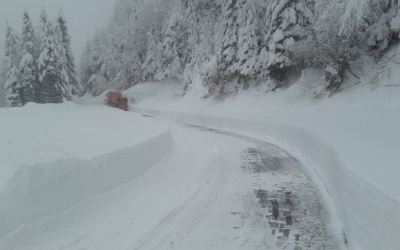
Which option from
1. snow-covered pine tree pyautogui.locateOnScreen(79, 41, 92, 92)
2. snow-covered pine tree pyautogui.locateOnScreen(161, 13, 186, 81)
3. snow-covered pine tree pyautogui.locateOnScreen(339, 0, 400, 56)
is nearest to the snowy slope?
snow-covered pine tree pyautogui.locateOnScreen(339, 0, 400, 56)

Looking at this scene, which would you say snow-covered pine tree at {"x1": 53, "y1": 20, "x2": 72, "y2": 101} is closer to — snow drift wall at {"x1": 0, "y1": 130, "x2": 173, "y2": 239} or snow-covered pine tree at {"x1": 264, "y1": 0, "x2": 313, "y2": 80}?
snow-covered pine tree at {"x1": 264, "y1": 0, "x2": 313, "y2": 80}

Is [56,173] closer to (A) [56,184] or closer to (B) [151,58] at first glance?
(A) [56,184]

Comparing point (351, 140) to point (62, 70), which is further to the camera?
point (62, 70)

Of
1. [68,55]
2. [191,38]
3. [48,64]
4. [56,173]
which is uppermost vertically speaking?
[191,38]

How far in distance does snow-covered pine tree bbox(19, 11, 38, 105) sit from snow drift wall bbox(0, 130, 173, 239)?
35.5 m

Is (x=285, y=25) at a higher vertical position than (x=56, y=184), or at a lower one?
higher

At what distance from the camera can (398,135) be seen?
7.29 meters

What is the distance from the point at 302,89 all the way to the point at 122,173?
57.7 feet

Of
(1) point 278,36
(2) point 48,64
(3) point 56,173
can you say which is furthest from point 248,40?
(2) point 48,64

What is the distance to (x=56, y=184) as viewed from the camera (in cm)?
469

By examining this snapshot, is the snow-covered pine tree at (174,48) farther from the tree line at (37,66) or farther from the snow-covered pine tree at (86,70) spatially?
the snow-covered pine tree at (86,70)

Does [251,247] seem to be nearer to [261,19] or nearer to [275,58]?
[275,58]

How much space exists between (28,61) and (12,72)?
12.1 feet

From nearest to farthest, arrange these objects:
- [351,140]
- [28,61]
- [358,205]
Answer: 1. [358,205]
2. [351,140]
3. [28,61]
